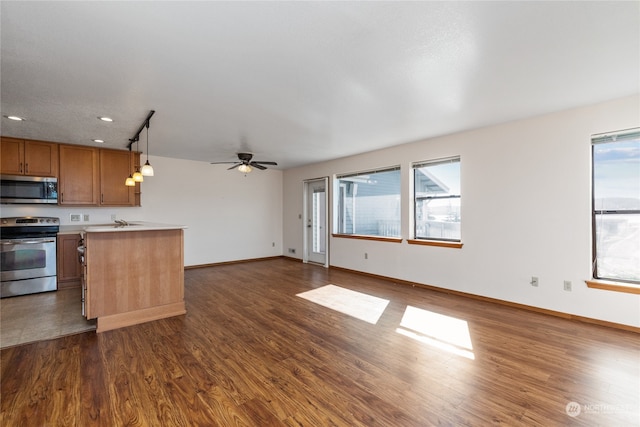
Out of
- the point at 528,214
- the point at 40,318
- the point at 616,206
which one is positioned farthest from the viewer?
the point at 528,214

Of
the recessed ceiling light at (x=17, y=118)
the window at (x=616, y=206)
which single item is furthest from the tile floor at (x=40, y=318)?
the window at (x=616, y=206)

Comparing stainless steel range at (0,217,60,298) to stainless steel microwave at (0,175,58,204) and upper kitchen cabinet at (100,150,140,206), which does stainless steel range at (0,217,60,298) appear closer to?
stainless steel microwave at (0,175,58,204)

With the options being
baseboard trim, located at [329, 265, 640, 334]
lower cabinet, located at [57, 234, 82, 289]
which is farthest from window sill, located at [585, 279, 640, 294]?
lower cabinet, located at [57, 234, 82, 289]

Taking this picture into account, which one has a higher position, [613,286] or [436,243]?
[436,243]

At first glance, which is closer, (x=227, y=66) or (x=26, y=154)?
(x=227, y=66)

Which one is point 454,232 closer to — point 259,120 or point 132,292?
point 259,120

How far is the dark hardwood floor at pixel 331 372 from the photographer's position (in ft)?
5.81

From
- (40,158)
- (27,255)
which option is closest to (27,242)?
(27,255)

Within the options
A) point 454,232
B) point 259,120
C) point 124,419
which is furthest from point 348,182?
point 124,419

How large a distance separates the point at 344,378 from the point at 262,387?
0.62 m

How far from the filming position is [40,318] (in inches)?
132

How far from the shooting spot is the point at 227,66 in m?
2.30

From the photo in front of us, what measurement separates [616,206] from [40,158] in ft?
26.6

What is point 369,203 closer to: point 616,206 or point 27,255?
point 616,206
